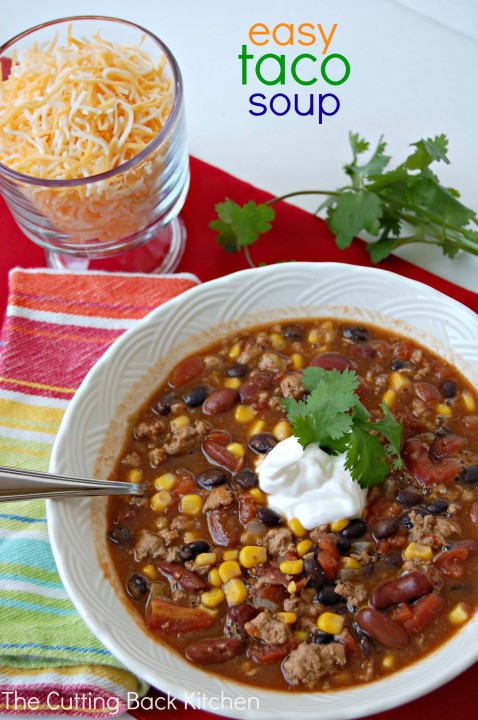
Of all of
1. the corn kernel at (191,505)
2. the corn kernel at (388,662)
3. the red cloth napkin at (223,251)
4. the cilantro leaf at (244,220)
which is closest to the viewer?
the corn kernel at (388,662)

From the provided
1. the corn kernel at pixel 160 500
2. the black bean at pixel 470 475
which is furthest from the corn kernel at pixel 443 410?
the corn kernel at pixel 160 500

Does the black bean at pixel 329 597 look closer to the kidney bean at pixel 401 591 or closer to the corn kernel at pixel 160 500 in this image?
the kidney bean at pixel 401 591

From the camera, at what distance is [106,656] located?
423cm

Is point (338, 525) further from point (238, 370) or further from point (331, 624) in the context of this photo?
point (238, 370)

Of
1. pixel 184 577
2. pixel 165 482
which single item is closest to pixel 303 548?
pixel 184 577

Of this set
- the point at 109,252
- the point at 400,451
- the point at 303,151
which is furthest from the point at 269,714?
the point at 303,151

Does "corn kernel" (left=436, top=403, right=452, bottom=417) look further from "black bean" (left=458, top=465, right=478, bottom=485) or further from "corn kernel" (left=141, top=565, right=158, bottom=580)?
"corn kernel" (left=141, top=565, right=158, bottom=580)

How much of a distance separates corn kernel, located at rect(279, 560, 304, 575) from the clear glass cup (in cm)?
221

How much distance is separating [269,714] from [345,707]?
1.06ft

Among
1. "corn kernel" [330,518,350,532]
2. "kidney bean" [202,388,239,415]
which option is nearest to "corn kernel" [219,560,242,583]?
"corn kernel" [330,518,350,532]

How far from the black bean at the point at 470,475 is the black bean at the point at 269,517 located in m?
0.92

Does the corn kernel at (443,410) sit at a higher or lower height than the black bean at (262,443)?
higher

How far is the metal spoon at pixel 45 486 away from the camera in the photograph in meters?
4.18

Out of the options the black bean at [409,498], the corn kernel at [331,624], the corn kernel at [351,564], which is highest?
the black bean at [409,498]
